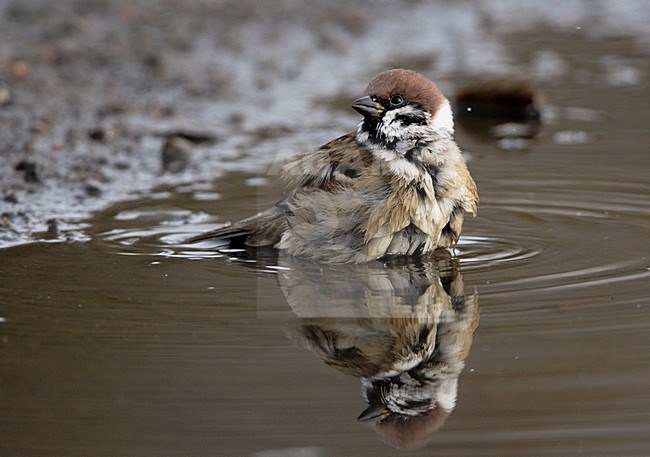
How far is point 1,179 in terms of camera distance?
7098mm

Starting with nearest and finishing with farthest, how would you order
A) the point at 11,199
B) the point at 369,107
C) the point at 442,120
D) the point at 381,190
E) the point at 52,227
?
the point at 381,190
the point at 369,107
the point at 442,120
the point at 52,227
the point at 11,199

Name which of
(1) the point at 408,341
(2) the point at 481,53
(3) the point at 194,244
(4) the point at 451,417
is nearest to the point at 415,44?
(2) the point at 481,53

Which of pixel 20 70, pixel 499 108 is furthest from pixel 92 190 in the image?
pixel 499 108

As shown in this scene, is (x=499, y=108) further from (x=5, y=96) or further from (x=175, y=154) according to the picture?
(x=5, y=96)

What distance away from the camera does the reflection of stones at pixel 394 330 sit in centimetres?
373

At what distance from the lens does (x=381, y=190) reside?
555cm

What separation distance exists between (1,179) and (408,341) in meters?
3.73

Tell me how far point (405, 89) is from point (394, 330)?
5.80 feet

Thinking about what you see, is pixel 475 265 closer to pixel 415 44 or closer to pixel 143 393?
pixel 143 393

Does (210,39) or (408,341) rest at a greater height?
(210,39)

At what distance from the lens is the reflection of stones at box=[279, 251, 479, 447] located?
12.3 feet

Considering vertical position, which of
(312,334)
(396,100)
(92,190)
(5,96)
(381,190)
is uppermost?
(396,100)

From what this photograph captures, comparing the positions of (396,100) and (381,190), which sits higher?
(396,100)

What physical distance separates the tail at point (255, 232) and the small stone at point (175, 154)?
1.75 metres
